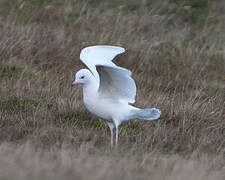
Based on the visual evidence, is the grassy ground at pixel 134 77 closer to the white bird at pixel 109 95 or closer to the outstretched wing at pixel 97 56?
the white bird at pixel 109 95

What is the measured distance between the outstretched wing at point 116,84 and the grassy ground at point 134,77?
54 cm

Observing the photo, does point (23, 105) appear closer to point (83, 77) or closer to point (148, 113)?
point (83, 77)

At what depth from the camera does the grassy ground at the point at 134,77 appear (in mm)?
5773

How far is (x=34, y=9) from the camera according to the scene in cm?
1152

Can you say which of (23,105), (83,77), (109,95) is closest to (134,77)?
(23,105)

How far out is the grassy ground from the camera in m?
5.77

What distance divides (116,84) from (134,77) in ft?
8.79

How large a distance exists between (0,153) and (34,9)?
6221 millimetres

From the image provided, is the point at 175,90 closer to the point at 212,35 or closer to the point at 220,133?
the point at 220,133

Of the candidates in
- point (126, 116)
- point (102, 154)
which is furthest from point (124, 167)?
point (126, 116)

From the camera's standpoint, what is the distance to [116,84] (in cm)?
706

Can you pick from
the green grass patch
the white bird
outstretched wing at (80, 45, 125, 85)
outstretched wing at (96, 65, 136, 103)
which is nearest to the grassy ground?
the green grass patch

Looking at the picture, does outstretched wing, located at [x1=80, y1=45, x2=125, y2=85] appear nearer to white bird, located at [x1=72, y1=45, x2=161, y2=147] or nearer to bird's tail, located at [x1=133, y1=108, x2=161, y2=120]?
white bird, located at [x1=72, y1=45, x2=161, y2=147]

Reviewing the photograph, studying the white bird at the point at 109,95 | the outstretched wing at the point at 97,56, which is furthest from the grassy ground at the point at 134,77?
the outstretched wing at the point at 97,56
